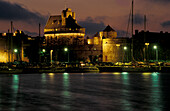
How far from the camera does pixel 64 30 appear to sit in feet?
412

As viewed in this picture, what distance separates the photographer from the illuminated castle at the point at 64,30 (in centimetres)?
12324

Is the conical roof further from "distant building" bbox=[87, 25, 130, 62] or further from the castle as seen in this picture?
"distant building" bbox=[87, 25, 130, 62]

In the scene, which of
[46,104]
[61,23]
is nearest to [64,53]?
[61,23]

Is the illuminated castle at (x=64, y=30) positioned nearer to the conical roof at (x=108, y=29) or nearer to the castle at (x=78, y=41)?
the castle at (x=78, y=41)

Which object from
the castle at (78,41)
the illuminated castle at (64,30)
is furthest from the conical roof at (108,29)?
the illuminated castle at (64,30)

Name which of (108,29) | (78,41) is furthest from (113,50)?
(78,41)

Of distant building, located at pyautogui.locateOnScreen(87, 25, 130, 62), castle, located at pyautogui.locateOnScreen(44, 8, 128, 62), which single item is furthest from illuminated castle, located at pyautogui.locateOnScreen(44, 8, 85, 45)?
distant building, located at pyautogui.locateOnScreen(87, 25, 130, 62)

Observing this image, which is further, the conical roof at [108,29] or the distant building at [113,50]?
the conical roof at [108,29]

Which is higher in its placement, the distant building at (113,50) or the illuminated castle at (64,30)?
the illuminated castle at (64,30)

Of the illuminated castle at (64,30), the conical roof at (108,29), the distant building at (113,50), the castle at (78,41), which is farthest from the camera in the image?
the illuminated castle at (64,30)

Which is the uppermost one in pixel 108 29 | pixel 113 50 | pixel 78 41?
pixel 108 29

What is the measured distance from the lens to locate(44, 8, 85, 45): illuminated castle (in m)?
123

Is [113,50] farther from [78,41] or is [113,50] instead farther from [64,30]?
[64,30]

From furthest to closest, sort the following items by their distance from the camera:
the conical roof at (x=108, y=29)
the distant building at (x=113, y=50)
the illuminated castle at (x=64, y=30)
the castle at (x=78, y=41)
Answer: the illuminated castle at (x=64, y=30), the conical roof at (x=108, y=29), the castle at (x=78, y=41), the distant building at (x=113, y=50)
